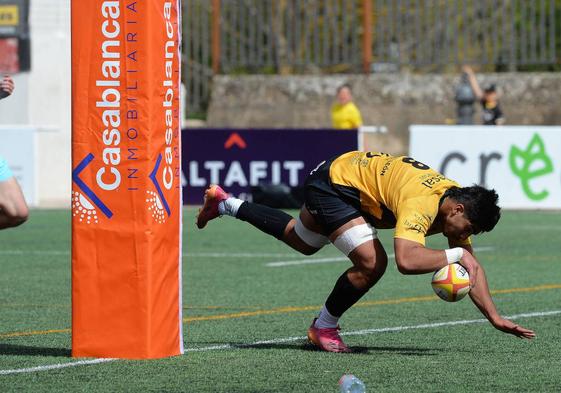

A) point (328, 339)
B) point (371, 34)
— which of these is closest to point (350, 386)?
point (328, 339)

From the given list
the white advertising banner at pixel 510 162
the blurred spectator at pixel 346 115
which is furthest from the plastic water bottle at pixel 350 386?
the blurred spectator at pixel 346 115

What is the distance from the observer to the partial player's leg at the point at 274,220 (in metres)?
9.07

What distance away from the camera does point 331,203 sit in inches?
341

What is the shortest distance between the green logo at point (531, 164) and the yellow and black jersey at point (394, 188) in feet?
41.1

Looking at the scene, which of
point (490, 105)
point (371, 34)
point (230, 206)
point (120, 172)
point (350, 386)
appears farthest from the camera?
point (371, 34)

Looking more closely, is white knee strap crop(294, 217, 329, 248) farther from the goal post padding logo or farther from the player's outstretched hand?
the player's outstretched hand

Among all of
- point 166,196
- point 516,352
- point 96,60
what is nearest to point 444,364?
point 516,352

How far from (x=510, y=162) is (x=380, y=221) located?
12.8 metres

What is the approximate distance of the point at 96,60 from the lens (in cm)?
805

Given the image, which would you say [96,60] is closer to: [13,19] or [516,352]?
[516,352]

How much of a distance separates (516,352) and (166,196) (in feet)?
7.38

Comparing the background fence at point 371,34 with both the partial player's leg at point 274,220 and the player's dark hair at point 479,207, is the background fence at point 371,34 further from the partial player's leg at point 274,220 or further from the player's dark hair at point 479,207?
the player's dark hair at point 479,207

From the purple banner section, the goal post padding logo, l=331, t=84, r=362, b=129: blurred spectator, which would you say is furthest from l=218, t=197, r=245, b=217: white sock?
l=331, t=84, r=362, b=129: blurred spectator

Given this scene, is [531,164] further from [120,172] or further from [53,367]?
[53,367]
